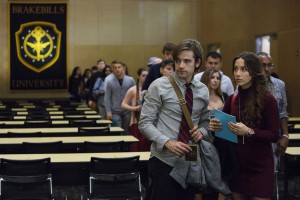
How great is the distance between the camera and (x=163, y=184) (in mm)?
4004

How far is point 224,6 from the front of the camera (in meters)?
21.2

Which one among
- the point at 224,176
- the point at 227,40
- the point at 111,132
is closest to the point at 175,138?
the point at 224,176

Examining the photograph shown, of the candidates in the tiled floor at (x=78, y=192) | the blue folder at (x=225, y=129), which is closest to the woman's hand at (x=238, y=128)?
the blue folder at (x=225, y=129)

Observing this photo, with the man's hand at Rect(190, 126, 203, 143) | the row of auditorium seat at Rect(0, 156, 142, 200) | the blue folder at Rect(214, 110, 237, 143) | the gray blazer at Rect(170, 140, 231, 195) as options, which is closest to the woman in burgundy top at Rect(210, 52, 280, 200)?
the blue folder at Rect(214, 110, 237, 143)

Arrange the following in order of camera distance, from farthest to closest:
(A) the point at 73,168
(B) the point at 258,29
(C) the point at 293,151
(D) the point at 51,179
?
1. (B) the point at 258,29
2. (C) the point at 293,151
3. (A) the point at 73,168
4. (D) the point at 51,179

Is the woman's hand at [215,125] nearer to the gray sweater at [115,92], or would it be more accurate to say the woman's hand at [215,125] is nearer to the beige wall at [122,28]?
the gray sweater at [115,92]

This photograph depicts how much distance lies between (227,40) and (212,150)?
17.0 m

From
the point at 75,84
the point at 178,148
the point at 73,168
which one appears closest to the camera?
the point at 178,148

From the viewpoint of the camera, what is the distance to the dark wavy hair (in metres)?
4.45

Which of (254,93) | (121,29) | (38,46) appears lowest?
(254,93)

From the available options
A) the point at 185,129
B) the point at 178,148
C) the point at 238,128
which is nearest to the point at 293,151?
the point at 238,128

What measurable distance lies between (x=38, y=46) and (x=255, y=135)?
21.8 metres

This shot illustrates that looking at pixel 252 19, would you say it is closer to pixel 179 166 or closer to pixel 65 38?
pixel 65 38

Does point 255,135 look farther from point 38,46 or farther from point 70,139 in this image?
point 38,46
